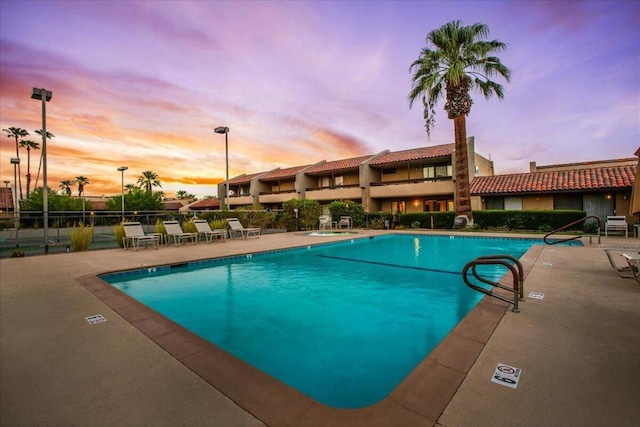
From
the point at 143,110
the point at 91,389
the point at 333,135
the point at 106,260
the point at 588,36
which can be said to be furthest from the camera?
the point at 333,135

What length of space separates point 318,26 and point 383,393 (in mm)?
15002

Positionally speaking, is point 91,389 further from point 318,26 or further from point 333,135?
point 333,135

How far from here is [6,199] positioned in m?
34.0

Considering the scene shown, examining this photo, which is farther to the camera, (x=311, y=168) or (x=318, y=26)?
(x=311, y=168)

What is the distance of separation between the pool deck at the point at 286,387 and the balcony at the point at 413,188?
19.0 m

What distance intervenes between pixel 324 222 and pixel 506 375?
18.0 m

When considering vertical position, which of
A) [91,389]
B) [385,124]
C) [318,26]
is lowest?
[91,389]

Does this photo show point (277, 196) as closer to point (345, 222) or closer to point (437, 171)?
point (345, 222)

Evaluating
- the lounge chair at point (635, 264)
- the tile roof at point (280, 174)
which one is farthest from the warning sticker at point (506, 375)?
the tile roof at point (280, 174)

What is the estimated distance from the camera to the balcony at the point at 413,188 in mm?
22531

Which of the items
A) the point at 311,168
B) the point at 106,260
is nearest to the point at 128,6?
the point at 106,260

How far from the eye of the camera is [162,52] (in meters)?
13.3

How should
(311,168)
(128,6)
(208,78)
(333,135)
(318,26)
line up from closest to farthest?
(128,6)
(318,26)
(208,78)
(333,135)
(311,168)

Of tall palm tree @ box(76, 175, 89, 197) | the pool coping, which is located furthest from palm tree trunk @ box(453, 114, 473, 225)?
tall palm tree @ box(76, 175, 89, 197)
